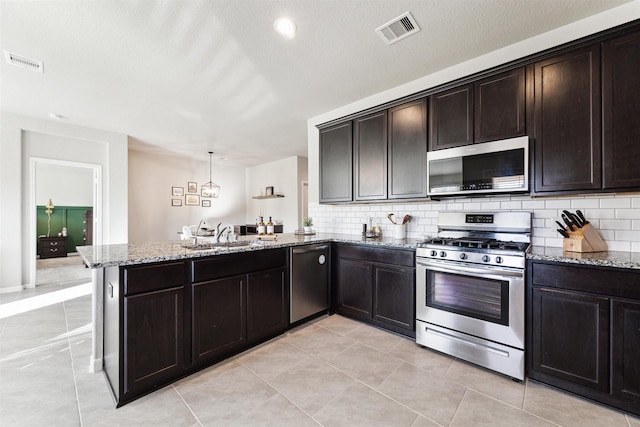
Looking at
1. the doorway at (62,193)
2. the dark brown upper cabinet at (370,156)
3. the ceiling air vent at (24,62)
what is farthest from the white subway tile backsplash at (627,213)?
the doorway at (62,193)

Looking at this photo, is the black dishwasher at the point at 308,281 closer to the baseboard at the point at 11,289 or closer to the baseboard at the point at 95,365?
the baseboard at the point at 95,365

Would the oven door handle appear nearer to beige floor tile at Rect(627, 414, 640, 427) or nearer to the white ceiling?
beige floor tile at Rect(627, 414, 640, 427)

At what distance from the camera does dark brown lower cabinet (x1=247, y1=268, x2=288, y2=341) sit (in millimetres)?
2402

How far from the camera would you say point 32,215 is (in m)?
4.34

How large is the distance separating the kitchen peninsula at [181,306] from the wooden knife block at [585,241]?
3.68 feet

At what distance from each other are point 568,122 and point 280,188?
635 centimetres

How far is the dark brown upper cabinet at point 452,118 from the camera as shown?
8.21ft

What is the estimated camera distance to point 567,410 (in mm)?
1660

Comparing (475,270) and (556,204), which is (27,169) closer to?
(475,270)

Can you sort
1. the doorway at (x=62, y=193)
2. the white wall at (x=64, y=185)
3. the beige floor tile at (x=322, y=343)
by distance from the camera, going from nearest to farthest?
the beige floor tile at (x=322, y=343) → the doorway at (x=62, y=193) → the white wall at (x=64, y=185)

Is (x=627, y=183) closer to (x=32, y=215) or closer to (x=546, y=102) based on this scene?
(x=546, y=102)

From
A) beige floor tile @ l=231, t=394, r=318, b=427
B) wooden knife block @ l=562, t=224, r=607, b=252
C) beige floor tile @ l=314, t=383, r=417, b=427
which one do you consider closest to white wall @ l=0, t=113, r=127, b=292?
beige floor tile @ l=231, t=394, r=318, b=427

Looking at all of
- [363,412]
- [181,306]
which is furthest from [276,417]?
[181,306]

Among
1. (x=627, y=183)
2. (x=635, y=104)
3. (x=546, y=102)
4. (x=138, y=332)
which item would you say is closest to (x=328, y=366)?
(x=138, y=332)
